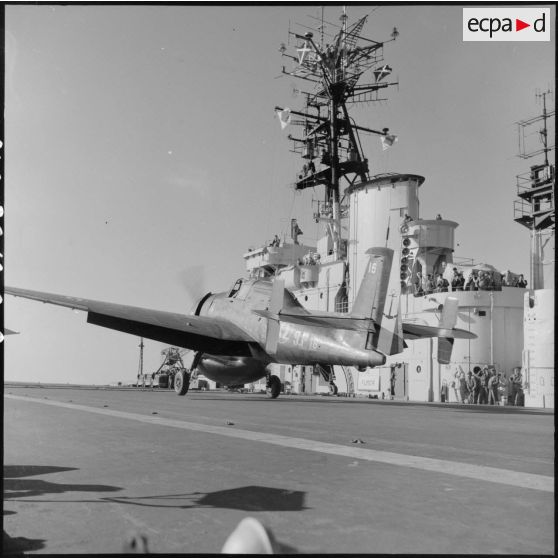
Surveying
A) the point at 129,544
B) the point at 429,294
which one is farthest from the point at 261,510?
the point at 429,294

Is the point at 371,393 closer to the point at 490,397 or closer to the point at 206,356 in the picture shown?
the point at 490,397

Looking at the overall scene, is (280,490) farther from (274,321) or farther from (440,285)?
(440,285)

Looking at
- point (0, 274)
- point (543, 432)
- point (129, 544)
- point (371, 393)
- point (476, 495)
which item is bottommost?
point (371, 393)

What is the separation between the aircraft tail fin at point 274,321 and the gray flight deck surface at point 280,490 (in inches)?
273

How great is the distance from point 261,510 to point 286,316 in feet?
43.0

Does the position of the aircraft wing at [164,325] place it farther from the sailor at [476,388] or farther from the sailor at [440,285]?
the sailor at [440,285]

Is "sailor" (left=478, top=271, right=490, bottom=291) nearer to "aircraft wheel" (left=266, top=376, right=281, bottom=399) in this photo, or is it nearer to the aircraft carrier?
"aircraft wheel" (left=266, top=376, right=281, bottom=399)

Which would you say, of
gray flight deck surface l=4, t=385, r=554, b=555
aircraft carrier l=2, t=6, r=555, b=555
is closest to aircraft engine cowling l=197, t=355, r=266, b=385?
aircraft carrier l=2, t=6, r=555, b=555

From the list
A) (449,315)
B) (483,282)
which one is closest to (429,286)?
(483,282)

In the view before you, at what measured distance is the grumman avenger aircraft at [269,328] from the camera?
17172 mm

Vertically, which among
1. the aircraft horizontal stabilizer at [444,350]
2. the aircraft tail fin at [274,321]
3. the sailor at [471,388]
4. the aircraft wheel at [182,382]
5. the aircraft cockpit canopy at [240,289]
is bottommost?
the sailor at [471,388]

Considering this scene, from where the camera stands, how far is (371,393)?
34594 millimetres

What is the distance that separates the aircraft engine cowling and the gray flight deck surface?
14.1 meters

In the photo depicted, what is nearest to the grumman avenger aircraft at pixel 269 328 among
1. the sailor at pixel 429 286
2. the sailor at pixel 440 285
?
the sailor at pixel 440 285
